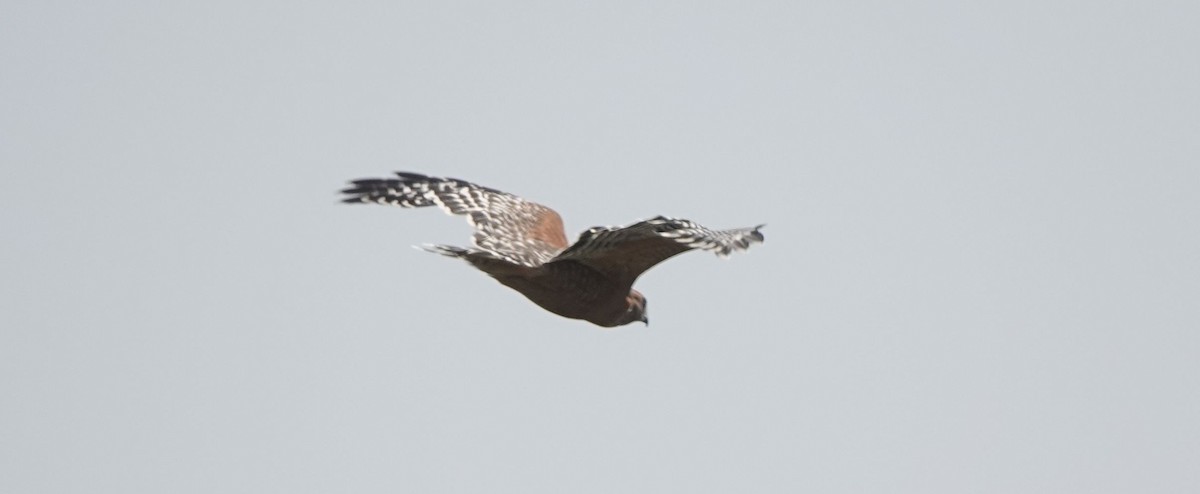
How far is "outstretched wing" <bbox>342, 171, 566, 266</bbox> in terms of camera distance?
1528cm

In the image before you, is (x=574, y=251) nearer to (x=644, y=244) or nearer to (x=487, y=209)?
(x=644, y=244)

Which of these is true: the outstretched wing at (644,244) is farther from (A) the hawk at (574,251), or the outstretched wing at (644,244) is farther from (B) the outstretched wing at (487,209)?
(B) the outstretched wing at (487,209)

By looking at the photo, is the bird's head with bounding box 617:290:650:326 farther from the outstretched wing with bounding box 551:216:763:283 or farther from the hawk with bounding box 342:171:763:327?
the outstretched wing with bounding box 551:216:763:283

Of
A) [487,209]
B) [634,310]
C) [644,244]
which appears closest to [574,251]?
[644,244]

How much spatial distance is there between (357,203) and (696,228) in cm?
673

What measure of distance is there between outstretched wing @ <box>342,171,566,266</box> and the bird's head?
866mm

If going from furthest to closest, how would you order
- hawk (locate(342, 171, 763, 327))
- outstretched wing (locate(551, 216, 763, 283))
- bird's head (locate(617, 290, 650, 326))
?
1. bird's head (locate(617, 290, 650, 326))
2. hawk (locate(342, 171, 763, 327))
3. outstretched wing (locate(551, 216, 763, 283))

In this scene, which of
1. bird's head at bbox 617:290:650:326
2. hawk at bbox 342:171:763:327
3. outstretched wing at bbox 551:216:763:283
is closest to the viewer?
outstretched wing at bbox 551:216:763:283

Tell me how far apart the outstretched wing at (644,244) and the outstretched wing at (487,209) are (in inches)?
26.1

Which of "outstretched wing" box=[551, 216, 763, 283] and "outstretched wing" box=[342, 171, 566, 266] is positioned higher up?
"outstretched wing" box=[342, 171, 566, 266]

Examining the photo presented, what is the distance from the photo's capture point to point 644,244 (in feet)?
43.8

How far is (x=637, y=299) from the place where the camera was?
49.6 feet

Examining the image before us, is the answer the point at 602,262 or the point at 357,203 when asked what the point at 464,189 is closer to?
the point at 357,203

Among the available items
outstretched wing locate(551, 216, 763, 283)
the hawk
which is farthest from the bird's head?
outstretched wing locate(551, 216, 763, 283)
